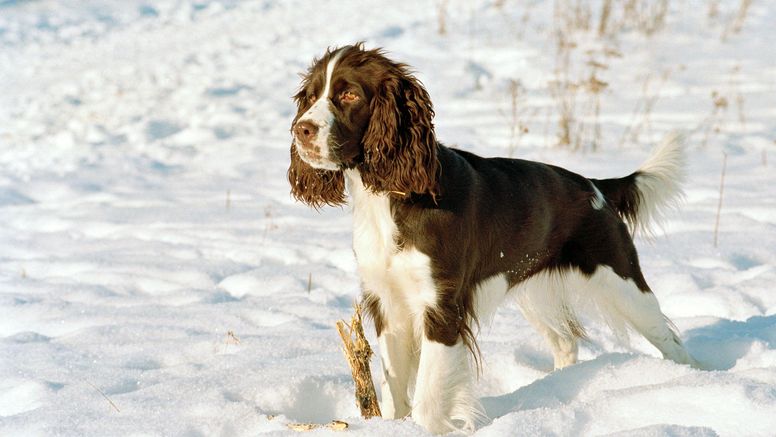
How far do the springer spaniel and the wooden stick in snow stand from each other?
117 mm

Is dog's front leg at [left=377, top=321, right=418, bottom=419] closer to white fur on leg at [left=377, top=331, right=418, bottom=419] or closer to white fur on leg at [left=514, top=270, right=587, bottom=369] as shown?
white fur on leg at [left=377, top=331, right=418, bottom=419]

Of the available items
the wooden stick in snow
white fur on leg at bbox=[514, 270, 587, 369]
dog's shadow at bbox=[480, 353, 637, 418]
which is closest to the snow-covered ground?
dog's shadow at bbox=[480, 353, 637, 418]

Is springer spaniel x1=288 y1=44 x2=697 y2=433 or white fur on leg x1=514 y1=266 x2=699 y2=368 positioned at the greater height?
springer spaniel x1=288 y1=44 x2=697 y2=433

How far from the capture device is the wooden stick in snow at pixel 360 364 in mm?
2910

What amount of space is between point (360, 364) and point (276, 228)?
9.05 feet

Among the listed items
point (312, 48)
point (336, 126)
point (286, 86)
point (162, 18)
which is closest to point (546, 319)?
point (336, 126)

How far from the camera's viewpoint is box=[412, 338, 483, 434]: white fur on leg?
2830mm

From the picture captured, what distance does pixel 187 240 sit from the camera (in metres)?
5.37

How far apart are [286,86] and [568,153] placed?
388 cm

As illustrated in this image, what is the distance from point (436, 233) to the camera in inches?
109

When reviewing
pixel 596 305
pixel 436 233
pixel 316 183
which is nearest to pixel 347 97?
pixel 316 183

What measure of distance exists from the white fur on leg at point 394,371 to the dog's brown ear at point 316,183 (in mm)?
541

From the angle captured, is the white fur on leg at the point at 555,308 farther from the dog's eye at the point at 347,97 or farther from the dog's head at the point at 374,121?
the dog's eye at the point at 347,97

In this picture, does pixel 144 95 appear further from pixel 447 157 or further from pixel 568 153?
pixel 447 157
